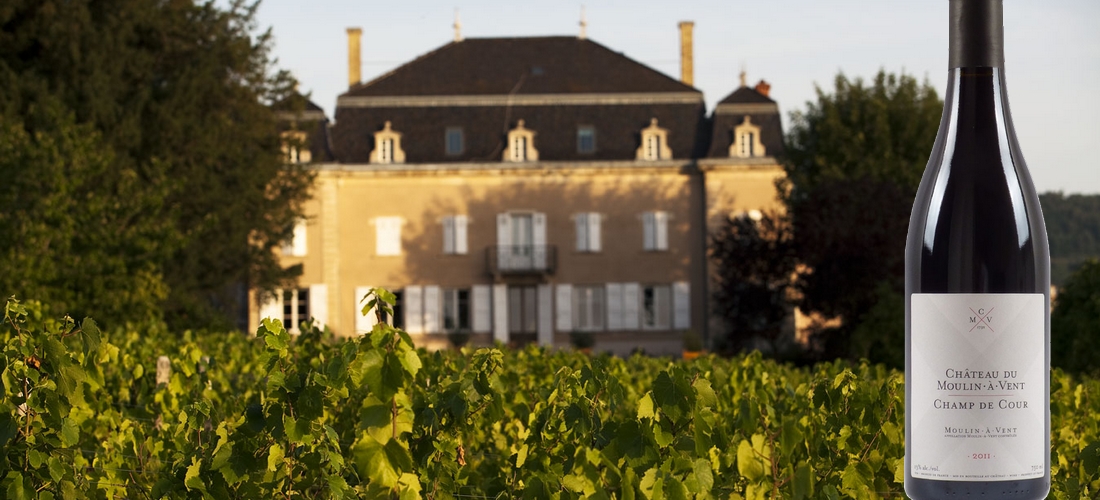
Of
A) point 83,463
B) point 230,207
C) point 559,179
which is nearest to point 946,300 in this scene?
point 83,463

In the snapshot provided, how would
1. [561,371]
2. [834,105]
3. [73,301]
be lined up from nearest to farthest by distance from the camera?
[561,371] < [73,301] < [834,105]

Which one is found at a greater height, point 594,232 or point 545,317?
point 594,232

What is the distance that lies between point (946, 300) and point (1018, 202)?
8.5 inches

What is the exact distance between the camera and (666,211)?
35.5 meters

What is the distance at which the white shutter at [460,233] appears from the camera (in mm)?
35438

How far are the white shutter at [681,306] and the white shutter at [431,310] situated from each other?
634 centimetres

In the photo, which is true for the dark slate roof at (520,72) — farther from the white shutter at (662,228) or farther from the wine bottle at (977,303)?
the wine bottle at (977,303)

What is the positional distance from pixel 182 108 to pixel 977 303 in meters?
22.7

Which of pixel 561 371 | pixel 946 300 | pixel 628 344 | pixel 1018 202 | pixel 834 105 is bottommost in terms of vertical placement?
pixel 628 344

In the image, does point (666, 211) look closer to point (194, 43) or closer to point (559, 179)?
point (559, 179)

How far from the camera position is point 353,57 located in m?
37.7

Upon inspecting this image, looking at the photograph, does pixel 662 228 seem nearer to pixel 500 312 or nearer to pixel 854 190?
pixel 500 312

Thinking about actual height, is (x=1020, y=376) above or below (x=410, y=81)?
below

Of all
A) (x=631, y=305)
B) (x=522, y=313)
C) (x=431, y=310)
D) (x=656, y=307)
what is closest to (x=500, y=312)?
(x=522, y=313)
